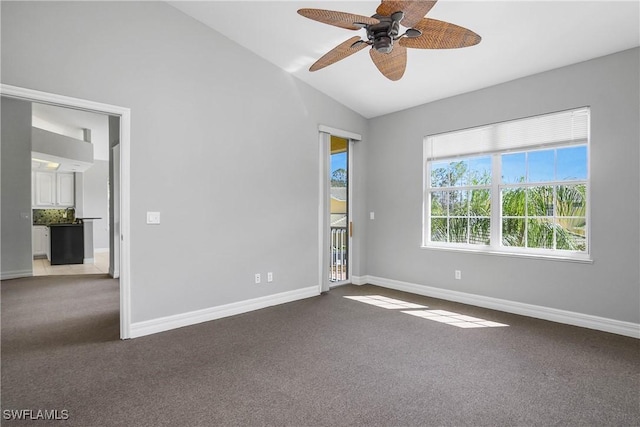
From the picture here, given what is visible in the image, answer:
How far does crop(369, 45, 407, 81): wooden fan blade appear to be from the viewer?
2.52 m

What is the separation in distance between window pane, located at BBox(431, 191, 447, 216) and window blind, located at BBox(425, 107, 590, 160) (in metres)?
0.53

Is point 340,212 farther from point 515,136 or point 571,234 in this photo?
point 571,234

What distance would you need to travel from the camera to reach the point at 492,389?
231 cm

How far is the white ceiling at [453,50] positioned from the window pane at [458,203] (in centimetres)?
136

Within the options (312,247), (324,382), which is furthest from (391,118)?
(324,382)

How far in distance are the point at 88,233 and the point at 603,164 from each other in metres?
9.51

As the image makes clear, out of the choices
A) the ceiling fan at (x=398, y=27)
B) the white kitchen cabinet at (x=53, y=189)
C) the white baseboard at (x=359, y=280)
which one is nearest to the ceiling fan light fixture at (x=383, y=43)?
the ceiling fan at (x=398, y=27)

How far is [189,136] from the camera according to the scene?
3.66 metres

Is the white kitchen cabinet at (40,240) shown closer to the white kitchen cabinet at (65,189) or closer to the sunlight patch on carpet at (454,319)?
the white kitchen cabinet at (65,189)

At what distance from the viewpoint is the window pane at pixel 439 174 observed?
484 centimetres

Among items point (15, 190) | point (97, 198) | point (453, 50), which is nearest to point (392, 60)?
point (453, 50)

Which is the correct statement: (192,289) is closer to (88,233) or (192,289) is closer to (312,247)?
(312,247)

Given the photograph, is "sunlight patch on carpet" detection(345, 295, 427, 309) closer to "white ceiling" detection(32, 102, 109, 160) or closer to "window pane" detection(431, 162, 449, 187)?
"window pane" detection(431, 162, 449, 187)

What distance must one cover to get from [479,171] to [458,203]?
511 millimetres
